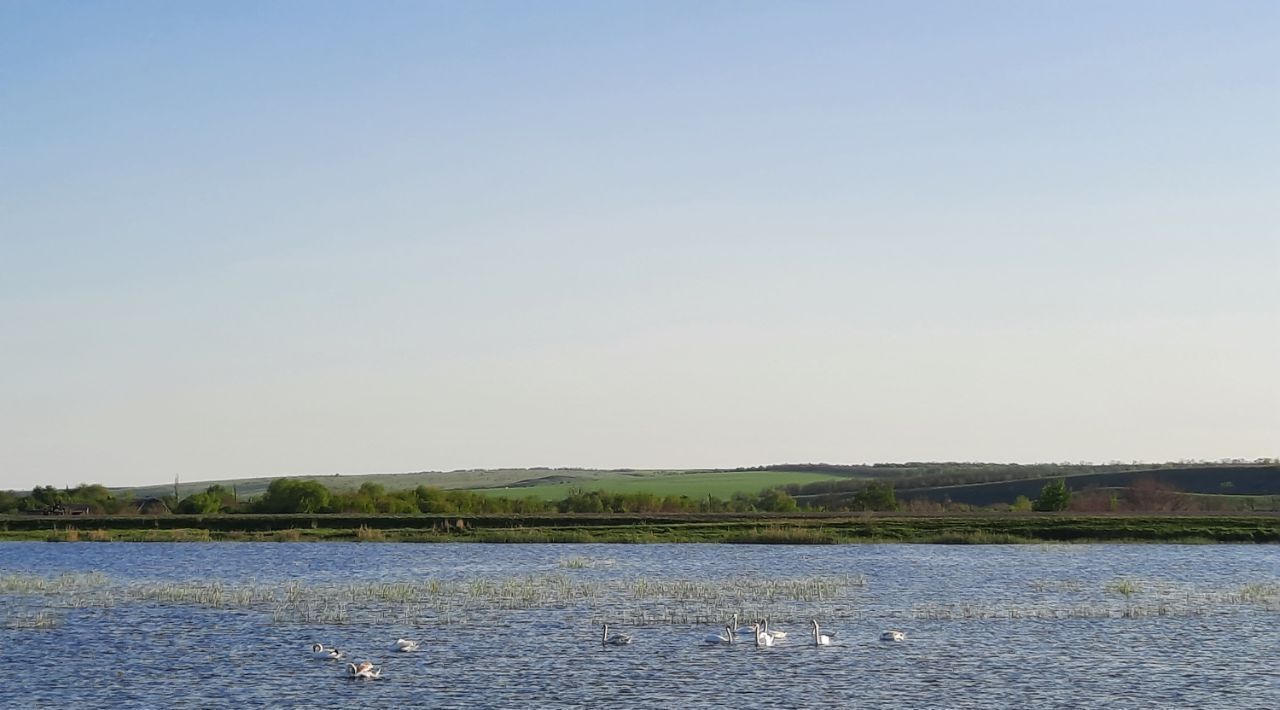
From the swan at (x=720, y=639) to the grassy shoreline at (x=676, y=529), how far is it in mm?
38136

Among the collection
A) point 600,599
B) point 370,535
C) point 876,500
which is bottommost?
point 600,599

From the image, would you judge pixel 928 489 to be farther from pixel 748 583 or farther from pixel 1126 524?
pixel 748 583

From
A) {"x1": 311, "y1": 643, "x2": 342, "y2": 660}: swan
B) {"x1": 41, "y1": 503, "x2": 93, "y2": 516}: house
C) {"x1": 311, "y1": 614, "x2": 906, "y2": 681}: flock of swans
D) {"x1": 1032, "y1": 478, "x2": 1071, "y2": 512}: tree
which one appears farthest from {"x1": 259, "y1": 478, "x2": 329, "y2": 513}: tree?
{"x1": 311, "y1": 643, "x2": 342, "y2": 660}: swan

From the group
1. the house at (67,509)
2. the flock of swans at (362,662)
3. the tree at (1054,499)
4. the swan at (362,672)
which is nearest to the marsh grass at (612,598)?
the flock of swans at (362,662)

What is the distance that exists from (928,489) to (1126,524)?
94333 millimetres

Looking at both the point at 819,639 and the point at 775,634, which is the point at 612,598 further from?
the point at 819,639

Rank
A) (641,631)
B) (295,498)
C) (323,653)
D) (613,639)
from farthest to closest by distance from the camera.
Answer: (295,498) < (641,631) < (613,639) < (323,653)

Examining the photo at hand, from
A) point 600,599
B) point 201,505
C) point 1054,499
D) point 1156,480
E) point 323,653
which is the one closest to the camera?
point 323,653

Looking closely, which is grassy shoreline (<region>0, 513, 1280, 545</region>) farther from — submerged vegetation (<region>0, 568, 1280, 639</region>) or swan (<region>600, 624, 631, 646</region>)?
swan (<region>600, 624, 631, 646</region>)

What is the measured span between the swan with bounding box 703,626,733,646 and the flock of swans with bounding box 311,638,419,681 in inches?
279

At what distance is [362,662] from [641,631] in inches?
316

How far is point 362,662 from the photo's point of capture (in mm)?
32656

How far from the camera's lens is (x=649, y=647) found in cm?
3491

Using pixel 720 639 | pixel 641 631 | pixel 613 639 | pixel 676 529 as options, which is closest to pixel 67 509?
pixel 676 529
